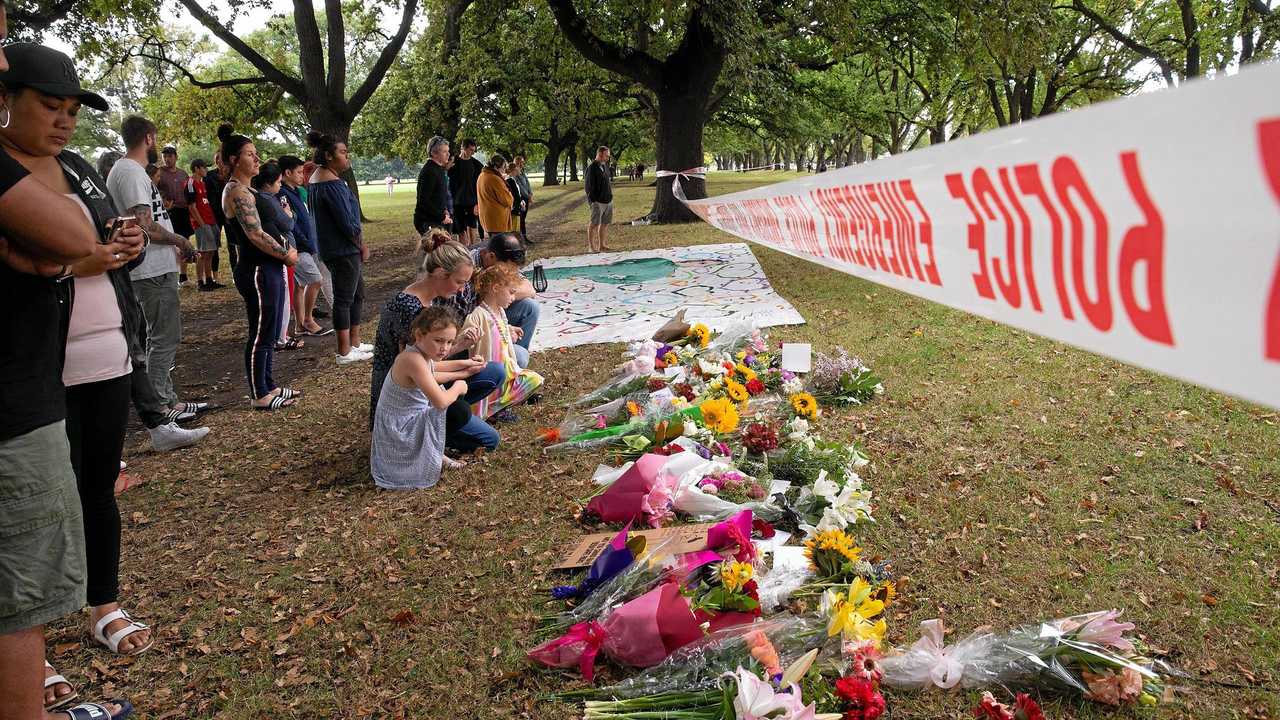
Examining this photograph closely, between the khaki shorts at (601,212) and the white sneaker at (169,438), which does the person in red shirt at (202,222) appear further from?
the khaki shorts at (601,212)

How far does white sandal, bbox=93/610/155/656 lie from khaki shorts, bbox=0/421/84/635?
1085 millimetres

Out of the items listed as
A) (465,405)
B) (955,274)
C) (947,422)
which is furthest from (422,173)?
(955,274)

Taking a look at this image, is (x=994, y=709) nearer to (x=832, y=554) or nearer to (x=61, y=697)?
(x=832, y=554)

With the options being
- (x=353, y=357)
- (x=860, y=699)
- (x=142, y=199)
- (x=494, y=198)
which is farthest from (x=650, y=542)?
(x=494, y=198)

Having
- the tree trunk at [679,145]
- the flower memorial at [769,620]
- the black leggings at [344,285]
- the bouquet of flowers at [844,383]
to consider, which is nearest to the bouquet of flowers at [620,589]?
the flower memorial at [769,620]

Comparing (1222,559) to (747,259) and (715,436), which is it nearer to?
(715,436)

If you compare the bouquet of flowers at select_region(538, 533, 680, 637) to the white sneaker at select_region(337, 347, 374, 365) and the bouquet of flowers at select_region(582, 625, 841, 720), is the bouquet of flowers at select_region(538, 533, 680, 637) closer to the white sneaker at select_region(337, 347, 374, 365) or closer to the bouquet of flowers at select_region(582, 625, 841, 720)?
the bouquet of flowers at select_region(582, 625, 841, 720)

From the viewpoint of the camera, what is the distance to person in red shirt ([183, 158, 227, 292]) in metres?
10.2

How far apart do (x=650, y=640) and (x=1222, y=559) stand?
2572mm

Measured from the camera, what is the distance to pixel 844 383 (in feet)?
16.9

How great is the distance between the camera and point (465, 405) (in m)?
4.61

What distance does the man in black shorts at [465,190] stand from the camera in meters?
11.4

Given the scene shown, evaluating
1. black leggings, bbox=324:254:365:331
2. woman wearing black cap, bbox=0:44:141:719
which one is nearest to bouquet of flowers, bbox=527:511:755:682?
woman wearing black cap, bbox=0:44:141:719

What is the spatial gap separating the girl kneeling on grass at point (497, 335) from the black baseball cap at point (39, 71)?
2857 mm
